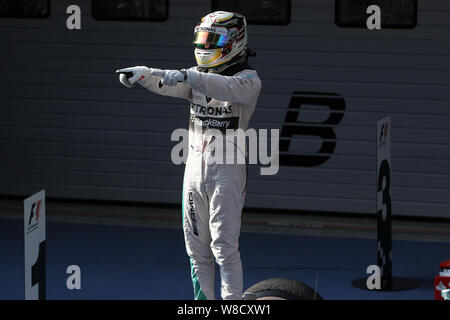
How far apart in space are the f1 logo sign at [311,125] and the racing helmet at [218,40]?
397 cm

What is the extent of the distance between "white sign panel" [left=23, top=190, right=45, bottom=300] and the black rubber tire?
3.58 feet

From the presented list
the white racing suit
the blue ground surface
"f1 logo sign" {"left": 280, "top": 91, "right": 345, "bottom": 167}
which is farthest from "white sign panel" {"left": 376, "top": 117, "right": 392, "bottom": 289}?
"f1 logo sign" {"left": 280, "top": 91, "right": 345, "bottom": 167}

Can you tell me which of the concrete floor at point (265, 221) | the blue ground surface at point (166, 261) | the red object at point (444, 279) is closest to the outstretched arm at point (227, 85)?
the red object at point (444, 279)

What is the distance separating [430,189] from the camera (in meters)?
9.63

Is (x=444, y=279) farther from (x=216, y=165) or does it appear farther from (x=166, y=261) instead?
(x=166, y=261)

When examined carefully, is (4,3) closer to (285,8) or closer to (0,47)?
(0,47)

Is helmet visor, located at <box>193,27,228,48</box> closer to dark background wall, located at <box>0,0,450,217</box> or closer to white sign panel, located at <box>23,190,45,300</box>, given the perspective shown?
white sign panel, located at <box>23,190,45,300</box>

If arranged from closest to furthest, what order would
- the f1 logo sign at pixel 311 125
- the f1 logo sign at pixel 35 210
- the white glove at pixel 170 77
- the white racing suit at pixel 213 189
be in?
the f1 logo sign at pixel 35 210 → the white glove at pixel 170 77 → the white racing suit at pixel 213 189 → the f1 logo sign at pixel 311 125

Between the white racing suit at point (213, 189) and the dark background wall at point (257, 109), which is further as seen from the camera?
the dark background wall at point (257, 109)

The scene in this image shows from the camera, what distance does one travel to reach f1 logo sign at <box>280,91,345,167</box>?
970cm

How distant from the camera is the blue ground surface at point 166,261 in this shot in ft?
23.8

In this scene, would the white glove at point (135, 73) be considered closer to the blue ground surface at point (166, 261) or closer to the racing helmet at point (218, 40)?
the racing helmet at point (218, 40)
